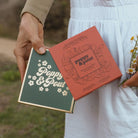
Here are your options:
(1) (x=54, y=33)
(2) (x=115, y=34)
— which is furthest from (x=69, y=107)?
(1) (x=54, y=33)

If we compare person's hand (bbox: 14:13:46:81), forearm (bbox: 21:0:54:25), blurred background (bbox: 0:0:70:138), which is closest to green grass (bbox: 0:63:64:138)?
blurred background (bbox: 0:0:70:138)

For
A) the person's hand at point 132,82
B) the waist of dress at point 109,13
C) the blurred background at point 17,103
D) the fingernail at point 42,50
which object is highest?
the waist of dress at point 109,13

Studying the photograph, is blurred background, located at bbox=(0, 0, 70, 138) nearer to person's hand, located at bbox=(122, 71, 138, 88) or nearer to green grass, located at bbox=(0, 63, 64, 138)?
green grass, located at bbox=(0, 63, 64, 138)

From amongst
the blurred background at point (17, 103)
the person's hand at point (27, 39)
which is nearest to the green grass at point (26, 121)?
the blurred background at point (17, 103)

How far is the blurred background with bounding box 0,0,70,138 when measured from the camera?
2277 millimetres

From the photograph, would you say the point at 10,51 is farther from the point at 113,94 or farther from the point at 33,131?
the point at 113,94

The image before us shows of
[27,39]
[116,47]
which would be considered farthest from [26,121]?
[116,47]

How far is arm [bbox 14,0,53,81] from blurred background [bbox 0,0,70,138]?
4.20ft

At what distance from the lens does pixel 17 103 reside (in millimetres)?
2758

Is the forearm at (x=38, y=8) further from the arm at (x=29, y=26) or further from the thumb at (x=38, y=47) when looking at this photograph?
the thumb at (x=38, y=47)

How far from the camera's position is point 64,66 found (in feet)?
2.90

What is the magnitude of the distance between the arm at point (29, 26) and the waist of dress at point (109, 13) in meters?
0.17

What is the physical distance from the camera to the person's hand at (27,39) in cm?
96

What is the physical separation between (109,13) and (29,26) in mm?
348
